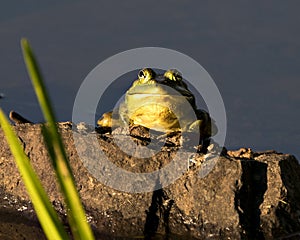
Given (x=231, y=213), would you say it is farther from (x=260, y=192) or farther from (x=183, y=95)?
(x=183, y=95)

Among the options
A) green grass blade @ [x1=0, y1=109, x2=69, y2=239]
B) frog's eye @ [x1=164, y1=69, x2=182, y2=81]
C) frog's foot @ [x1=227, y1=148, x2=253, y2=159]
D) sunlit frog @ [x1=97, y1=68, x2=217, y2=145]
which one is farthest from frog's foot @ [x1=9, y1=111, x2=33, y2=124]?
green grass blade @ [x1=0, y1=109, x2=69, y2=239]

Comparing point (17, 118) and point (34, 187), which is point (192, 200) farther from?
point (34, 187)

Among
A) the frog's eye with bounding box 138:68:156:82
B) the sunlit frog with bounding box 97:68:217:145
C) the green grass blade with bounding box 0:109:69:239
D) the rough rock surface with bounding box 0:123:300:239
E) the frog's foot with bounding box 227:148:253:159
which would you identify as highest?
the frog's eye with bounding box 138:68:156:82

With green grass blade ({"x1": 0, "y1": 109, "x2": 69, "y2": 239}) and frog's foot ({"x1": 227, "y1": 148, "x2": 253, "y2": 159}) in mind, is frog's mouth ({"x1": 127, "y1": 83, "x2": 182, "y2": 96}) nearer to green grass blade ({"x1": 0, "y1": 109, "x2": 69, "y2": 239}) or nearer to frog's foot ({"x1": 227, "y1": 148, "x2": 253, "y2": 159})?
frog's foot ({"x1": 227, "y1": 148, "x2": 253, "y2": 159})

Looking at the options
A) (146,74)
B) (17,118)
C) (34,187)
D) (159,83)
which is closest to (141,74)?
(146,74)

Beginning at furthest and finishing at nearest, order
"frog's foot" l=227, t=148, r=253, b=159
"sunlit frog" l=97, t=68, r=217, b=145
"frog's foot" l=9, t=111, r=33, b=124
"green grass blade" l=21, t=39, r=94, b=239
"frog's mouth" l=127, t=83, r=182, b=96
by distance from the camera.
Result: 1. "frog's foot" l=9, t=111, r=33, b=124
2. "frog's mouth" l=127, t=83, r=182, b=96
3. "sunlit frog" l=97, t=68, r=217, b=145
4. "frog's foot" l=227, t=148, r=253, b=159
5. "green grass blade" l=21, t=39, r=94, b=239
